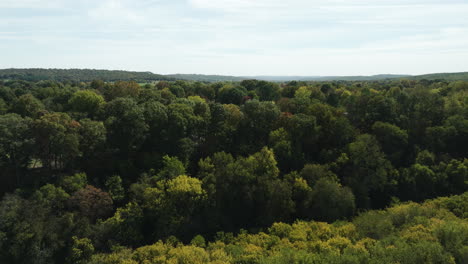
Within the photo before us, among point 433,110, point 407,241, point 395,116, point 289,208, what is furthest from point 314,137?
point 433,110

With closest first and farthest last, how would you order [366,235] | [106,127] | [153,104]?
[366,235]
[106,127]
[153,104]

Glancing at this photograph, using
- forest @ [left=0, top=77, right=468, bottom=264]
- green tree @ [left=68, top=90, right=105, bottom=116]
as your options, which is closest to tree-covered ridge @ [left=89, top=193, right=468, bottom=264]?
forest @ [left=0, top=77, right=468, bottom=264]

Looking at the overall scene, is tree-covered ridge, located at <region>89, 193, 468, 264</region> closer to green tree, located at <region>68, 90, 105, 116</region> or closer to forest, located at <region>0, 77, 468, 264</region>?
forest, located at <region>0, 77, 468, 264</region>

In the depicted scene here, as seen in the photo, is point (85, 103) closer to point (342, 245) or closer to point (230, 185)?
point (230, 185)

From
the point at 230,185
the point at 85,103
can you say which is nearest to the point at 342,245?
the point at 230,185

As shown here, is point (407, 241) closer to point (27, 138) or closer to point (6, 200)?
point (6, 200)
